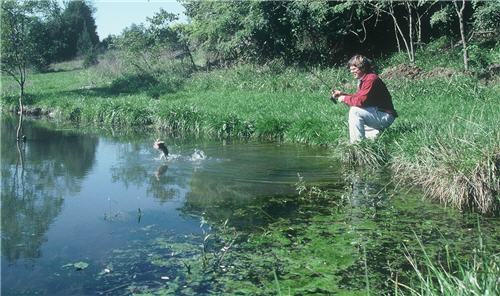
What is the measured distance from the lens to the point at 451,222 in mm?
6125

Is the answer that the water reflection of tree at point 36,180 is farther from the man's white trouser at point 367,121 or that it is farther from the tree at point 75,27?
the tree at point 75,27

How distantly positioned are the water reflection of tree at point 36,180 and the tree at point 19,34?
8.82ft

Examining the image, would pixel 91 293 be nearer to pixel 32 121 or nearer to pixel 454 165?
pixel 454 165

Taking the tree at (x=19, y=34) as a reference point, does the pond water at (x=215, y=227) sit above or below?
below

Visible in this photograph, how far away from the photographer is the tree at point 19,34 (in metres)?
16.2

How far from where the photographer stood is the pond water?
4703mm

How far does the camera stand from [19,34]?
1709cm

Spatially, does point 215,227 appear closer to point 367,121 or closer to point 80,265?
point 80,265

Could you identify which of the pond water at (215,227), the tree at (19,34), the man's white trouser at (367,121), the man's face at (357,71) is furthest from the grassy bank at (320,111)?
the tree at (19,34)

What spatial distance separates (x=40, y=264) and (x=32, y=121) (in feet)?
48.8

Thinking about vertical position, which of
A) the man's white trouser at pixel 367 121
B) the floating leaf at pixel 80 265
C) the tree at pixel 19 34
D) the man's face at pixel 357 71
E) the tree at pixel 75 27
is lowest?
the floating leaf at pixel 80 265

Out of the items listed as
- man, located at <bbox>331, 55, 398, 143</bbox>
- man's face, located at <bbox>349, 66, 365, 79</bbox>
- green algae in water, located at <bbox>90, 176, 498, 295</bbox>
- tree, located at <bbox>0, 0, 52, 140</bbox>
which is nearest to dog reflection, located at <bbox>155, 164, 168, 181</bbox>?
green algae in water, located at <bbox>90, 176, 498, 295</bbox>

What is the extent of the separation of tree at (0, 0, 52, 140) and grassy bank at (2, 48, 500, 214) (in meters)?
2.47

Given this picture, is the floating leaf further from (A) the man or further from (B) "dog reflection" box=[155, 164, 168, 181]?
(A) the man
